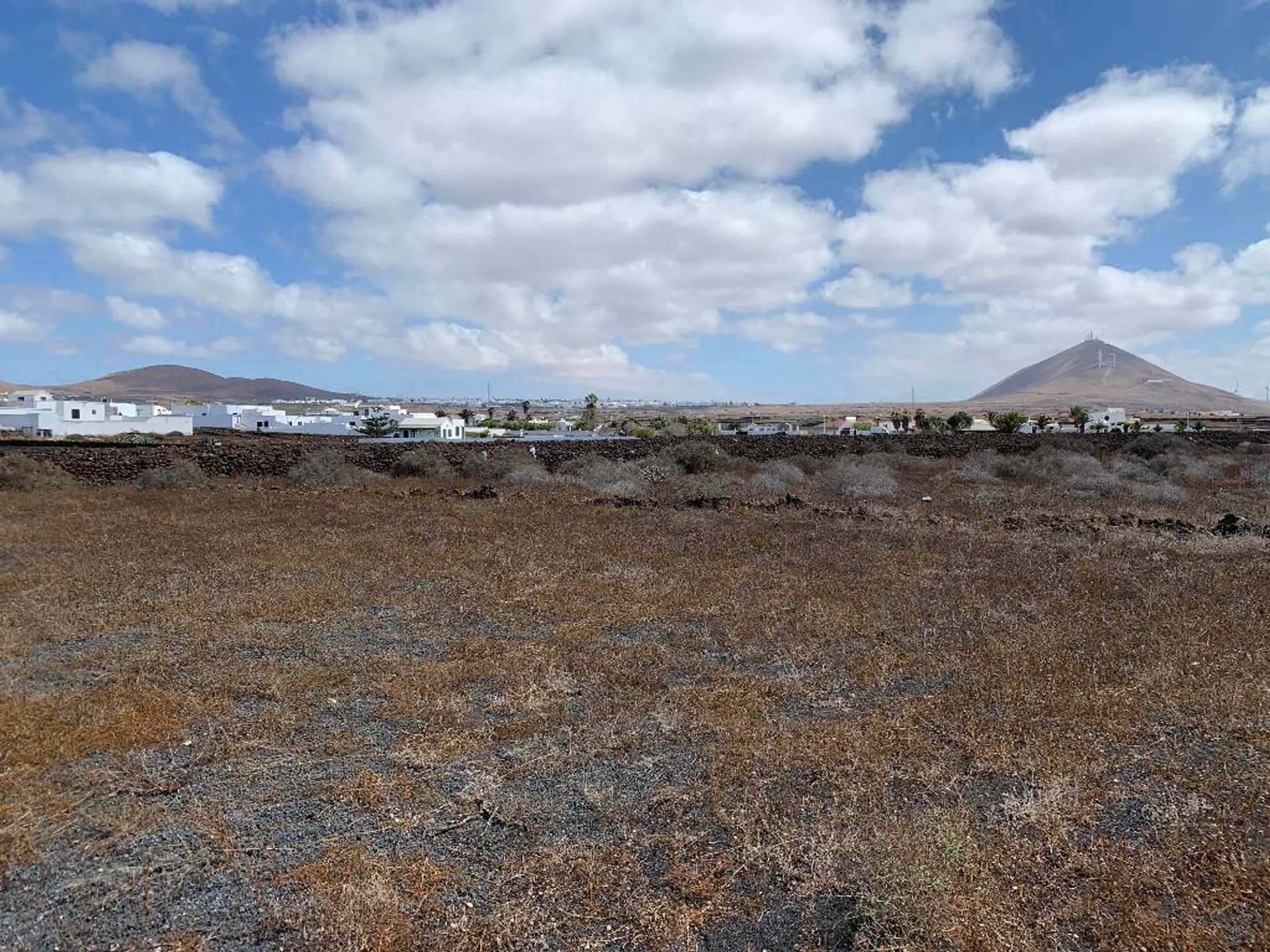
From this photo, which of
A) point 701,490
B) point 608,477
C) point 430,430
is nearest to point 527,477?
point 608,477

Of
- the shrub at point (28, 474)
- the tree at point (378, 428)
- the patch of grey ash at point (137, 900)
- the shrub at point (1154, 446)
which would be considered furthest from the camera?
the tree at point (378, 428)

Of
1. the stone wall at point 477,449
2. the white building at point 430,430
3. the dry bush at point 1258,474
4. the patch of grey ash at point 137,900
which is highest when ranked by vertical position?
the white building at point 430,430

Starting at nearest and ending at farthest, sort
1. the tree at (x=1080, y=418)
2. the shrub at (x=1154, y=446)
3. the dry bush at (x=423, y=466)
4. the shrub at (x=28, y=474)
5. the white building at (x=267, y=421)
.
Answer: the shrub at (x=28, y=474), the dry bush at (x=423, y=466), the shrub at (x=1154, y=446), the white building at (x=267, y=421), the tree at (x=1080, y=418)

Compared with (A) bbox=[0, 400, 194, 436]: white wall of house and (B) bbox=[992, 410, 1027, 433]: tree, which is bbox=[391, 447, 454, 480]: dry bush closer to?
(A) bbox=[0, 400, 194, 436]: white wall of house

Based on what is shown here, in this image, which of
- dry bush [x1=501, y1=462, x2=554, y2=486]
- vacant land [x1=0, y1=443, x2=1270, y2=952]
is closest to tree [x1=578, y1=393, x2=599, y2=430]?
dry bush [x1=501, y1=462, x2=554, y2=486]

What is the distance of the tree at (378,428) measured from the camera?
2274 inches

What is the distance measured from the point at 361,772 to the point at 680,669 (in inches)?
126

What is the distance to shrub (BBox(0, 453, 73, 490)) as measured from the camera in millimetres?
24016

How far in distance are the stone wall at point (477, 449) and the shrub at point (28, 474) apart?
1.01m

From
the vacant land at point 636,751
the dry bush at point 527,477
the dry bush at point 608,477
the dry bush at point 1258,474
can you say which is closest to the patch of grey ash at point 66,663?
the vacant land at point 636,751

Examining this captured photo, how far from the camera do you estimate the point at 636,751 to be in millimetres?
5480

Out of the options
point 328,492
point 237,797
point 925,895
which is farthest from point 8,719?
point 328,492

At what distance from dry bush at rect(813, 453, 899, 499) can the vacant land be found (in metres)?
10.3

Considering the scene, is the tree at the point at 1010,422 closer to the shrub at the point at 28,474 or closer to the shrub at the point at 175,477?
the shrub at the point at 175,477
